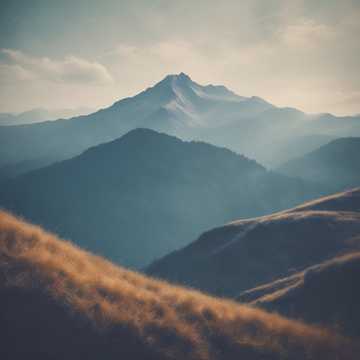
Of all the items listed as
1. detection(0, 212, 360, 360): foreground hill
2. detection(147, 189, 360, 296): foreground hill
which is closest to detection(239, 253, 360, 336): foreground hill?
detection(0, 212, 360, 360): foreground hill

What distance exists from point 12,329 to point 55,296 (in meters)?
1.12

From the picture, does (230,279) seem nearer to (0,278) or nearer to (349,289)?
(349,289)

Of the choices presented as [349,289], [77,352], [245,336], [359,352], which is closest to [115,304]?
[77,352]

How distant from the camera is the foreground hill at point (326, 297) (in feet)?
61.4

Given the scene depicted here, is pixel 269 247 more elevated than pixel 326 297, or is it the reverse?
pixel 326 297

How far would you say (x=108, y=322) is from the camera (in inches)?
286

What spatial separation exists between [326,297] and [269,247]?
23.9m

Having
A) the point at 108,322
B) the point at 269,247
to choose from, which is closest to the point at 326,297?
the point at 108,322

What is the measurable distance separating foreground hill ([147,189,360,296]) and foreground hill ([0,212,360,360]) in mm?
30222

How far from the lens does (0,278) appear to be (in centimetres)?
746

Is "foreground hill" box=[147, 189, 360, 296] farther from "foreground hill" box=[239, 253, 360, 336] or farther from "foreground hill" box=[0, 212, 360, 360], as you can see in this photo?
"foreground hill" box=[0, 212, 360, 360]

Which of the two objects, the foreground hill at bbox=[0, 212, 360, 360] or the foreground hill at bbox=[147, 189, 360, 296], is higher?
the foreground hill at bbox=[0, 212, 360, 360]

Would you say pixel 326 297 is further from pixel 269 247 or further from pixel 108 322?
pixel 269 247

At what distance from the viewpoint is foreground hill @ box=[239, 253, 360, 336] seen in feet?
61.4
